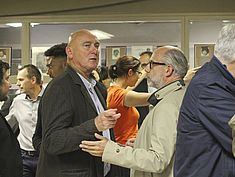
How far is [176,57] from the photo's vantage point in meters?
2.33

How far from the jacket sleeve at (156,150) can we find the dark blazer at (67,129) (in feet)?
0.72

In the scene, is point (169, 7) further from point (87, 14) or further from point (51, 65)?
point (51, 65)

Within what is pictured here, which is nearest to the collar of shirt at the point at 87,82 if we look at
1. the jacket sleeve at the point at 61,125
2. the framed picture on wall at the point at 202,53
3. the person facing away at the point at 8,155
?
the jacket sleeve at the point at 61,125

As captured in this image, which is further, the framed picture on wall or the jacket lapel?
the framed picture on wall

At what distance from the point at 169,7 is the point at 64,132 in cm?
284

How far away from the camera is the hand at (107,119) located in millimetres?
2168

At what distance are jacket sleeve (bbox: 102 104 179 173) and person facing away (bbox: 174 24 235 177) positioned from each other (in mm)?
397

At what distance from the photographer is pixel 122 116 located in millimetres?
3717

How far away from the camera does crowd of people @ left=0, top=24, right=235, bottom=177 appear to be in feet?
5.16

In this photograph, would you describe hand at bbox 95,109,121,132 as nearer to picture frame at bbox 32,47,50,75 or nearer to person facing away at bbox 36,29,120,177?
person facing away at bbox 36,29,120,177

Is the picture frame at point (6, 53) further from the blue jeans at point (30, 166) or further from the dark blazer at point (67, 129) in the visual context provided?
the dark blazer at point (67, 129)

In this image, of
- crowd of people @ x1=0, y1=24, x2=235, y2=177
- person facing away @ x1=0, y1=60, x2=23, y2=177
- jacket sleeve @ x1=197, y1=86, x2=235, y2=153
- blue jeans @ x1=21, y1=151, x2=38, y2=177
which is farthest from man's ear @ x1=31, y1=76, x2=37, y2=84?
jacket sleeve @ x1=197, y1=86, x2=235, y2=153

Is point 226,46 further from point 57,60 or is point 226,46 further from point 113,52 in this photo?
point 113,52

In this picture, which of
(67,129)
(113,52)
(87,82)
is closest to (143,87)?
(113,52)
